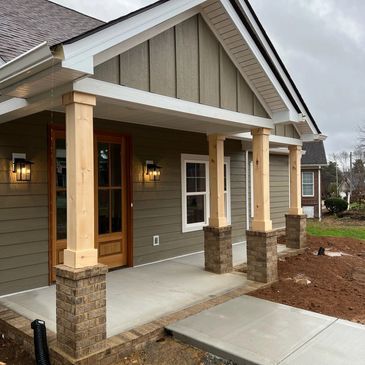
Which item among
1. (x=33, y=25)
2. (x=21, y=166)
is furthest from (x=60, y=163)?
(x=33, y=25)

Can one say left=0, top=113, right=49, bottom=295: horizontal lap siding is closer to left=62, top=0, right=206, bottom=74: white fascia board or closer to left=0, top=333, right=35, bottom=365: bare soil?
left=0, top=333, right=35, bottom=365: bare soil

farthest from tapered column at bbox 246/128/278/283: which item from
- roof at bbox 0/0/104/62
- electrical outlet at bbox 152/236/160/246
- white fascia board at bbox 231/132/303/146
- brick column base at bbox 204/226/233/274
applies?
roof at bbox 0/0/104/62

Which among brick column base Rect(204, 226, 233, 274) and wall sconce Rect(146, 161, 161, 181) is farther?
wall sconce Rect(146, 161, 161, 181)

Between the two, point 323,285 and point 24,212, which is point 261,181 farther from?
point 24,212

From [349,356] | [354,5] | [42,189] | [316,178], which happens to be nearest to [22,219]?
[42,189]

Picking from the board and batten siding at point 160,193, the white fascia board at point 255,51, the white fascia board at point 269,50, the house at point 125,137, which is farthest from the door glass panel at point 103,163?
the white fascia board at point 269,50

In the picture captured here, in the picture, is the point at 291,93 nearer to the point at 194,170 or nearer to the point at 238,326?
the point at 194,170

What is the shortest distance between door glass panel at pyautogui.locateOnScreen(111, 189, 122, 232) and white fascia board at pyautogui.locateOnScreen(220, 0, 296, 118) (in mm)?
3166

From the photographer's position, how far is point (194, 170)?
7.82 metres

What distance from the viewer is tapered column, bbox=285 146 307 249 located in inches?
326

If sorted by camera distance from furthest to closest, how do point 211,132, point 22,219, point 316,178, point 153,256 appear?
1. point 316,178
2. point 153,256
3. point 211,132
4. point 22,219

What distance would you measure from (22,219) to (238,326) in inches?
129

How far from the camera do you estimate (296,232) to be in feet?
27.2

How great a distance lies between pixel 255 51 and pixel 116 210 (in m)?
3.47
